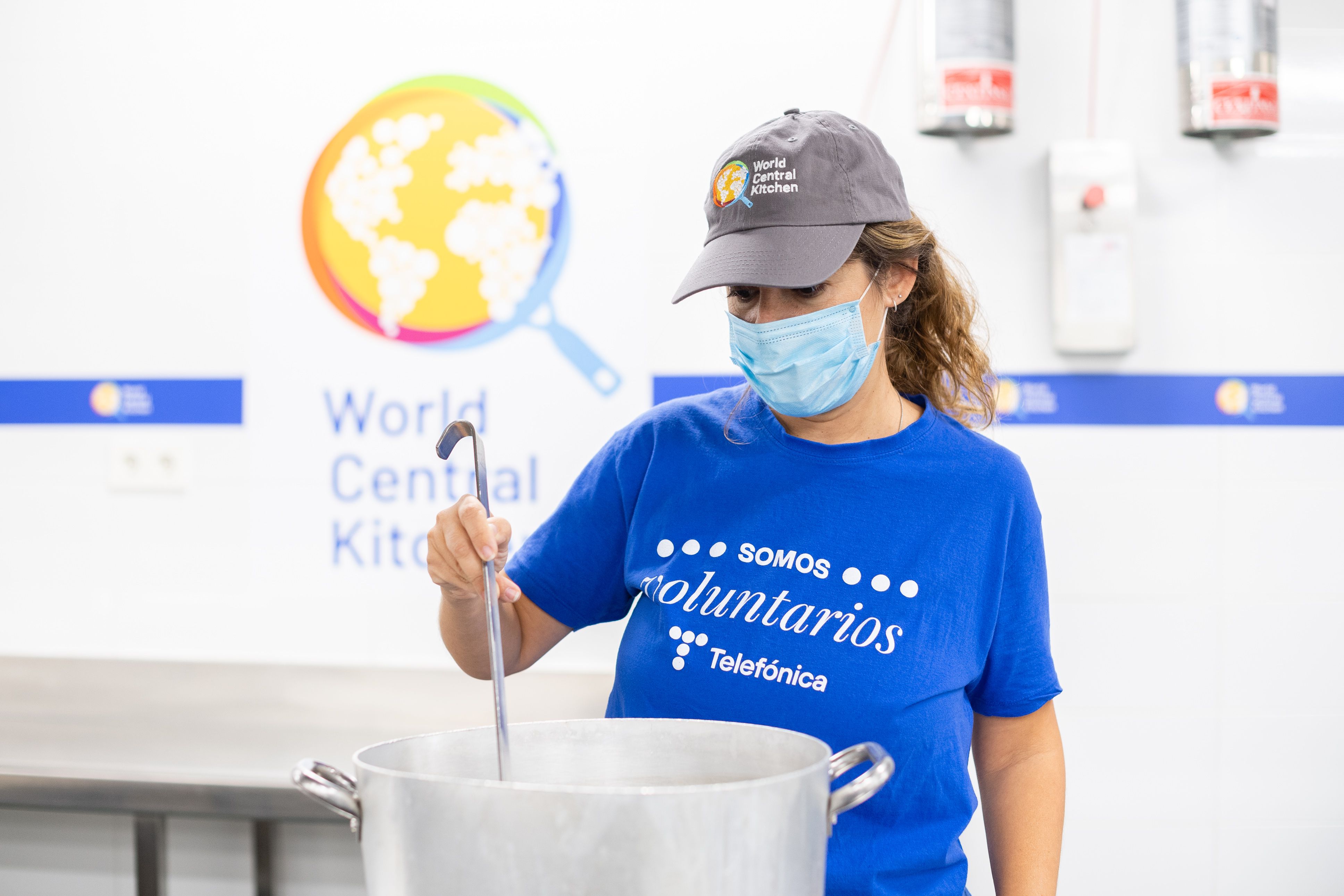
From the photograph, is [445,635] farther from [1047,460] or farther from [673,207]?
[1047,460]

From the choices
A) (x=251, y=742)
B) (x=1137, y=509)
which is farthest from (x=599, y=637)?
(x=1137, y=509)

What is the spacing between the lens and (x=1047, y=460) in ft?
6.18

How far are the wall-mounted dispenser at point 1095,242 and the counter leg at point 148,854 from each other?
6.28ft

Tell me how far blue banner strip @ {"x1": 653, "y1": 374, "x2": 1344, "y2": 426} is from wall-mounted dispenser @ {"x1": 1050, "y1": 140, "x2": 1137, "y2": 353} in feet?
0.28

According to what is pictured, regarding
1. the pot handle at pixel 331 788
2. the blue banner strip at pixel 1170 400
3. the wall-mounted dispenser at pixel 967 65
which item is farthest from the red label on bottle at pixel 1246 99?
the pot handle at pixel 331 788

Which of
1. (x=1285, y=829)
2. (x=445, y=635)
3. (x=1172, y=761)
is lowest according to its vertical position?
(x=1285, y=829)

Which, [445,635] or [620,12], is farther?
[620,12]

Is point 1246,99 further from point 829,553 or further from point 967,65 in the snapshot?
point 829,553

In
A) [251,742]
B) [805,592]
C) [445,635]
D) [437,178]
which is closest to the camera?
[805,592]

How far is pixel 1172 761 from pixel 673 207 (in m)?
1.39

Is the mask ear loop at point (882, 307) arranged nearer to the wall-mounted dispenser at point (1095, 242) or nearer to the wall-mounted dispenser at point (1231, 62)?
the wall-mounted dispenser at point (1095, 242)

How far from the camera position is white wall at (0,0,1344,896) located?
1859mm

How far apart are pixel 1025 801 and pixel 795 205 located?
0.63 meters

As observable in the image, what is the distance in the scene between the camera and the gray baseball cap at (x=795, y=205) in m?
0.92
